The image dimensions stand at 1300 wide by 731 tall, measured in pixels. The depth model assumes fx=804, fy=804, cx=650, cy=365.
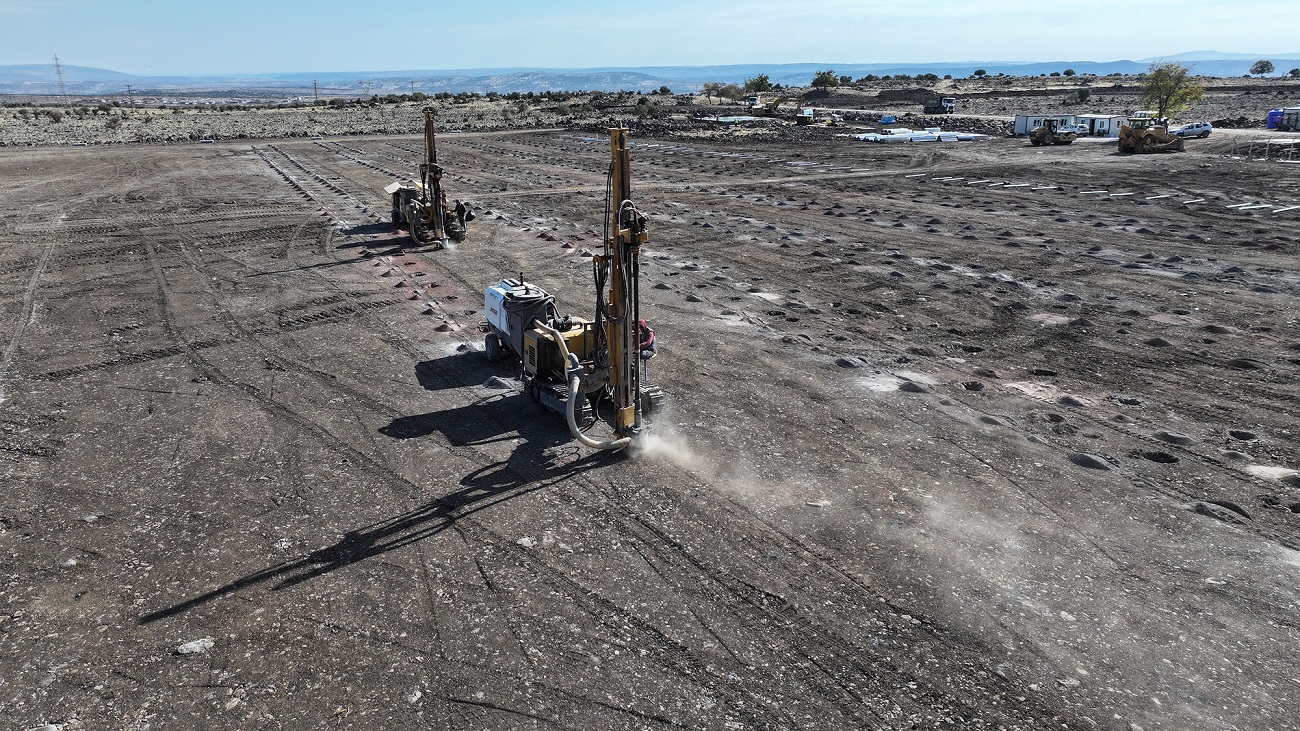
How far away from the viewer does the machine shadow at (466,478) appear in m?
7.23

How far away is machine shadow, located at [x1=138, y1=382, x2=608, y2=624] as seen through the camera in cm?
723

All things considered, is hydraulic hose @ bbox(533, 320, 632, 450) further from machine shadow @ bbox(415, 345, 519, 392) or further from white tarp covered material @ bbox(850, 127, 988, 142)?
white tarp covered material @ bbox(850, 127, 988, 142)

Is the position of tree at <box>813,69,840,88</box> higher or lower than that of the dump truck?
higher

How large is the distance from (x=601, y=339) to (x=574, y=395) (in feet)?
3.06

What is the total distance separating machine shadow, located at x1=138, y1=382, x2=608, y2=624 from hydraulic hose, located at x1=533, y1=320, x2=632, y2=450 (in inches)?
11.6

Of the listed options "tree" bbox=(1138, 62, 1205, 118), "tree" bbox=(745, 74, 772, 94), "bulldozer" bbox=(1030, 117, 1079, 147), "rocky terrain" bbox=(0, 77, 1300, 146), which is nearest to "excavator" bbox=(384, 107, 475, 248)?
"rocky terrain" bbox=(0, 77, 1300, 146)

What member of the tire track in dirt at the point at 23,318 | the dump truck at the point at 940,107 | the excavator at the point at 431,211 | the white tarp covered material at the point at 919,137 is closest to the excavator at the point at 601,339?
the tire track in dirt at the point at 23,318

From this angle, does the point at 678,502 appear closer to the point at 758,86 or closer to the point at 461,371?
the point at 461,371

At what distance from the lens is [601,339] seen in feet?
31.6

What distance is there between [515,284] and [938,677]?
7838mm

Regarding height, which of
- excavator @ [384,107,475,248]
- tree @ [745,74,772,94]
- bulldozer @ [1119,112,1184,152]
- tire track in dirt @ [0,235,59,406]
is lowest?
tire track in dirt @ [0,235,59,406]

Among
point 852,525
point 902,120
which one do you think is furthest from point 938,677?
point 902,120

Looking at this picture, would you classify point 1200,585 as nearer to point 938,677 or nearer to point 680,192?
point 938,677

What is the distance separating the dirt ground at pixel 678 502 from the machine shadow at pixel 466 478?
5 cm
